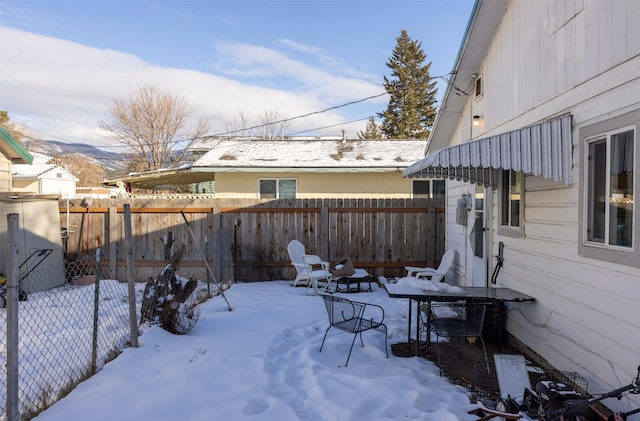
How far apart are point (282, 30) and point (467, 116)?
11.6m

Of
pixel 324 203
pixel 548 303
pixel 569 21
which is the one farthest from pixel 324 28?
pixel 548 303

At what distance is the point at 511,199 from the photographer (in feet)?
18.5

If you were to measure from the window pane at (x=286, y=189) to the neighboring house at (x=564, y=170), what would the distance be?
6391 millimetres

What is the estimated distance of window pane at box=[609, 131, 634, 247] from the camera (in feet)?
10.3

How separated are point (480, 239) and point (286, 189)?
659 centimetres

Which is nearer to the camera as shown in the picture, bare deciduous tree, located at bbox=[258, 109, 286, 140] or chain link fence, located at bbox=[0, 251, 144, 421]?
chain link fence, located at bbox=[0, 251, 144, 421]

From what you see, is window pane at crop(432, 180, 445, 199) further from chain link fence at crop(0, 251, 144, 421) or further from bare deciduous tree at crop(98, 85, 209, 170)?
bare deciduous tree at crop(98, 85, 209, 170)

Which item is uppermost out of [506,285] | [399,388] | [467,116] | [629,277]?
[467,116]

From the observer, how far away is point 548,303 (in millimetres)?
4371

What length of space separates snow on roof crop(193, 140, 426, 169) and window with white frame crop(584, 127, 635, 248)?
7891mm

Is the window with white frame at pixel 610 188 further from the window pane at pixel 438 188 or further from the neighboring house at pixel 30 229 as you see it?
the neighboring house at pixel 30 229

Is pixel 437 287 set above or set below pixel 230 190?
below

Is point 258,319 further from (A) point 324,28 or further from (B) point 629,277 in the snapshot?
(A) point 324,28

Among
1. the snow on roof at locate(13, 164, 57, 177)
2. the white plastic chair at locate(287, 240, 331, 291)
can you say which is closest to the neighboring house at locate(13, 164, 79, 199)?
the snow on roof at locate(13, 164, 57, 177)
